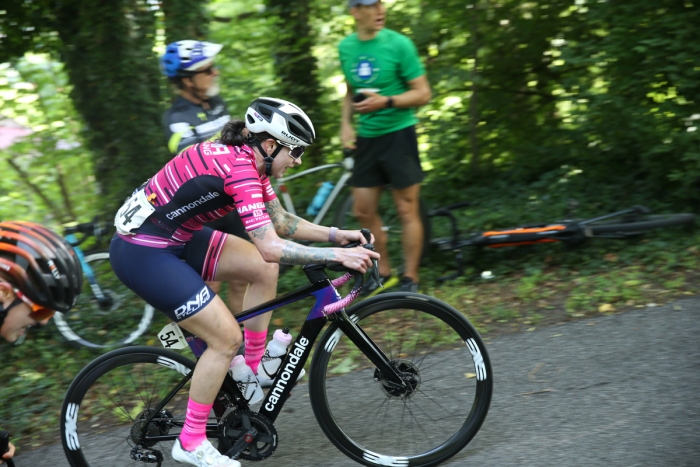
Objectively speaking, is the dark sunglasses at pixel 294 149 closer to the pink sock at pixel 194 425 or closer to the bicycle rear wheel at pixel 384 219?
the pink sock at pixel 194 425

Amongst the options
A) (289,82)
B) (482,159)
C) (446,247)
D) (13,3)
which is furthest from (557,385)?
(13,3)

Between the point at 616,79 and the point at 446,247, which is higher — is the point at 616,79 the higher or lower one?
the higher one

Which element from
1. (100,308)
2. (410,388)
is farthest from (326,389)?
(100,308)

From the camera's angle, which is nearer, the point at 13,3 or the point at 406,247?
the point at 406,247

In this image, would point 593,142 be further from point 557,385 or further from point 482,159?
point 557,385

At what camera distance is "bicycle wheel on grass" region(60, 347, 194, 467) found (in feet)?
11.7

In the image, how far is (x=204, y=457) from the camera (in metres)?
3.47

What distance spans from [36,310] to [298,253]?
115cm

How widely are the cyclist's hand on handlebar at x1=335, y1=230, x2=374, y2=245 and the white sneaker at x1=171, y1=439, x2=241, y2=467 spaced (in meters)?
1.19

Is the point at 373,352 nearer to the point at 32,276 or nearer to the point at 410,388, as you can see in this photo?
the point at 410,388

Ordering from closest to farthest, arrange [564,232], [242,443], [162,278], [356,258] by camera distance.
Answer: [356,258]
[162,278]
[242,443]
[564,232]

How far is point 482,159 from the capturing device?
8352 mm

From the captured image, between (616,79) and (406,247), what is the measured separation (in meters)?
2.77

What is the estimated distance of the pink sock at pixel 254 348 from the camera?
3838mm
